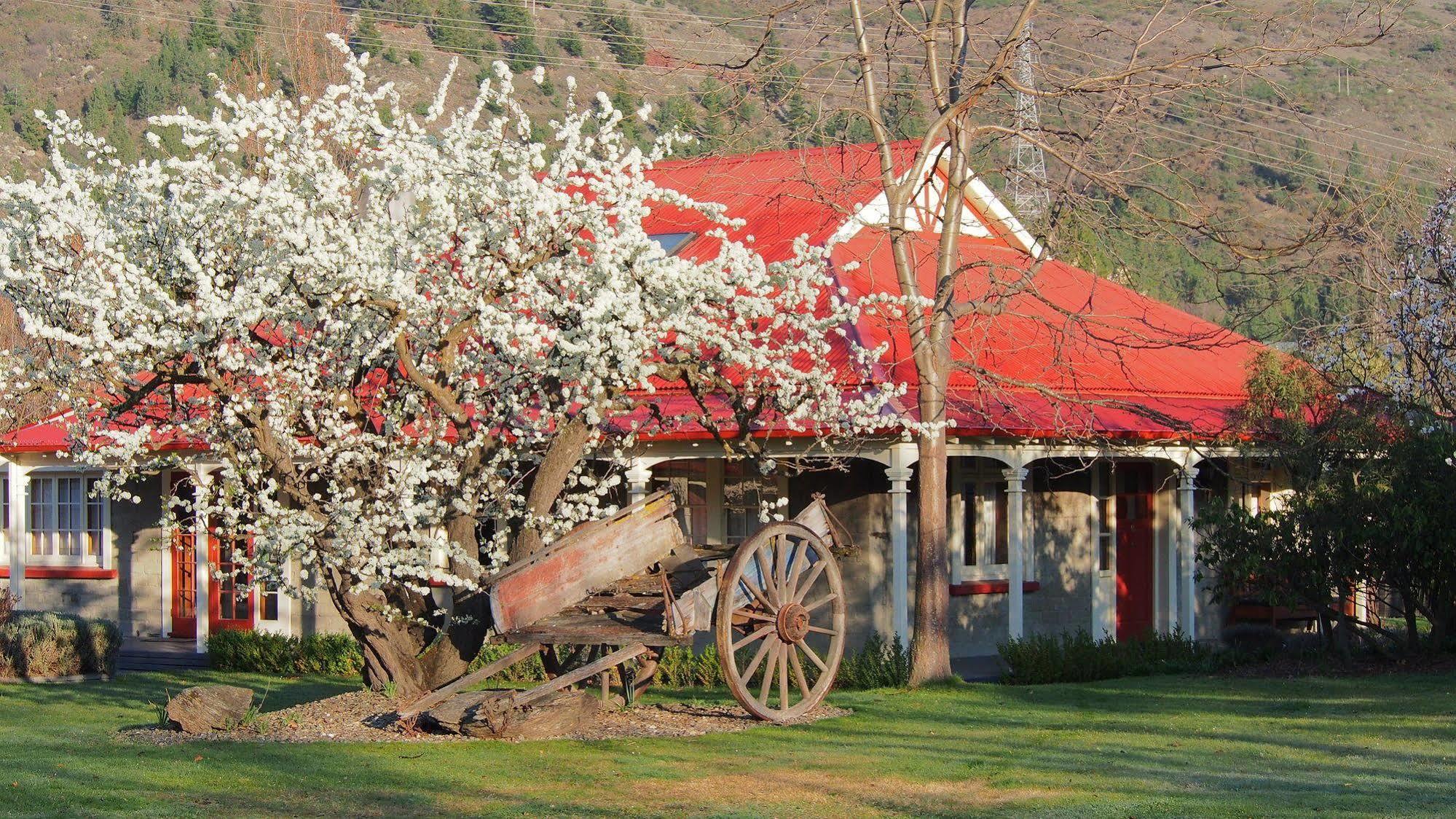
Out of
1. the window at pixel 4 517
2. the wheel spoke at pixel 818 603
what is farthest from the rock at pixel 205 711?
the window at pixel 4 517

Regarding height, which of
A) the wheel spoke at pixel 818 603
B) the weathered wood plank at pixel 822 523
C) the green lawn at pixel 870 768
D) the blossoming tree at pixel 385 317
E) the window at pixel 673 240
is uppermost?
the window at pixel 673 240

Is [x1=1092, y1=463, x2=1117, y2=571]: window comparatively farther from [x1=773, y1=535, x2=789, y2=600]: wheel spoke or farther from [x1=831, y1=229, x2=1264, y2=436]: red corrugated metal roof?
[x1=773, y1=535, x2=789, y2=600]: wheel spoke

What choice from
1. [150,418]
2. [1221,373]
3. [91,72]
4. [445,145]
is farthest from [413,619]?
[91,72]

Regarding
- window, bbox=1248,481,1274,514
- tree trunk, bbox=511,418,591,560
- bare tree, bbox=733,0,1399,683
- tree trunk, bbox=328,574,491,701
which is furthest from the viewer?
window, bbox=1248,481,1274,514

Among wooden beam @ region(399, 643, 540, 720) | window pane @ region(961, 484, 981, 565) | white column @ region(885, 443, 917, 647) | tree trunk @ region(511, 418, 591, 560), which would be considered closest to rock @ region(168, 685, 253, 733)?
wooden beam @ region(399, 643, 540, 720)

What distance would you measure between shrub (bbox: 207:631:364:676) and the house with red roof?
752mm

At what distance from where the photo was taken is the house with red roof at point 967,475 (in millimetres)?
15641

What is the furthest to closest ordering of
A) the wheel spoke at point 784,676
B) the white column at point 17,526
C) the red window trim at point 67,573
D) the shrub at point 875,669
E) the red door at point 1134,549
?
1. the red window trim at point 67,573
2. the white column at point 17,526
3. the red door at point 1134,549
4. the shrub at point 875,669
5. the wheel spoke at point 784,676

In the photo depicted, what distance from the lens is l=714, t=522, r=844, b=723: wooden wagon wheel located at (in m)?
10.8

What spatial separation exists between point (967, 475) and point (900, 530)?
253 cm

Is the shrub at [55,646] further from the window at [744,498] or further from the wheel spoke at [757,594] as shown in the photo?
the wheel spoke at [757,594]

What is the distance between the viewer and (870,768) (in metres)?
9.73

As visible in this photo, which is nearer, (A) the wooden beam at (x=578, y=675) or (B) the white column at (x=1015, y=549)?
(A) the wooden beam at (x=578, y=675)

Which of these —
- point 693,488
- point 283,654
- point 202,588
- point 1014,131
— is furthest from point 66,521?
point 1014,131
